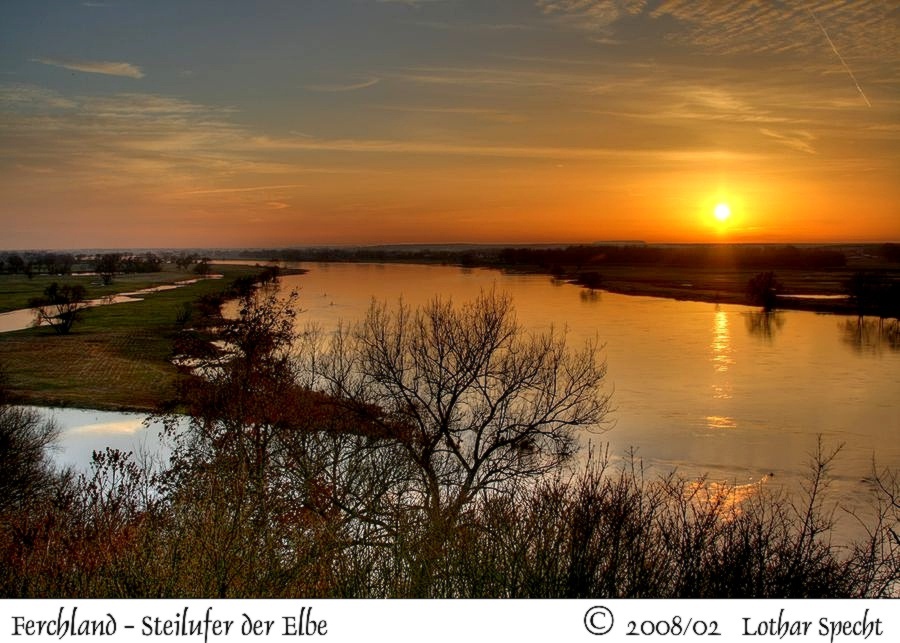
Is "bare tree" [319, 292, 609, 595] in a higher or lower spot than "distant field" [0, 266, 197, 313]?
lower

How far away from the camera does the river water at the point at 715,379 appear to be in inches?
284

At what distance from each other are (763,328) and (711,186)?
9.36 meters

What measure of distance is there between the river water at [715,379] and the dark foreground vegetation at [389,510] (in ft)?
1.31

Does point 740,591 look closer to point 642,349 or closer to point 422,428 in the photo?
point 422,428

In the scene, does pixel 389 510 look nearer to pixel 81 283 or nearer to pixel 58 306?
pixel 58 306

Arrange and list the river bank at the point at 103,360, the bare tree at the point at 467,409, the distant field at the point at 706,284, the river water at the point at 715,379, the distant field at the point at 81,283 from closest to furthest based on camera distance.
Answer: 1. the river water at the point at 715,379
2. the bare tree at the point at 467,409
3. the river bank at the point at 103,360
4. the distant field at the point at 81,283
5. the distant field at the point at 706,284

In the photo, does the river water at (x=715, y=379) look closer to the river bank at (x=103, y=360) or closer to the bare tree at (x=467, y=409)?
the bare tree at (x=467, y=409)

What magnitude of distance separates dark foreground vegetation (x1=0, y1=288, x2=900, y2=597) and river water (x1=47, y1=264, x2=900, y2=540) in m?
0.40

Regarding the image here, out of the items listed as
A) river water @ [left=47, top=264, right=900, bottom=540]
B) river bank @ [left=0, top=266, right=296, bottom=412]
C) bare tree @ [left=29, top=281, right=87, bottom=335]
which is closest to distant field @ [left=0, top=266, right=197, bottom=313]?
bare tree @ [left=29, top=281, right=87, bottom=335]

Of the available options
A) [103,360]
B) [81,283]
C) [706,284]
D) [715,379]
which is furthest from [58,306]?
[706,284]

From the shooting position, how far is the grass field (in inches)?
434

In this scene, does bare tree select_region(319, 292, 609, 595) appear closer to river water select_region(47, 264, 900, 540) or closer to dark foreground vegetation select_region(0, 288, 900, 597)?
dark foreground vegetation select_region(0, 288, 900, 597)

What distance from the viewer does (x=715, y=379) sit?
33.0ft

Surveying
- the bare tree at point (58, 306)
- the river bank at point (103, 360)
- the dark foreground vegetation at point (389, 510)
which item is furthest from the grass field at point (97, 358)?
the dark foreground vegetation at point (389, 510)
